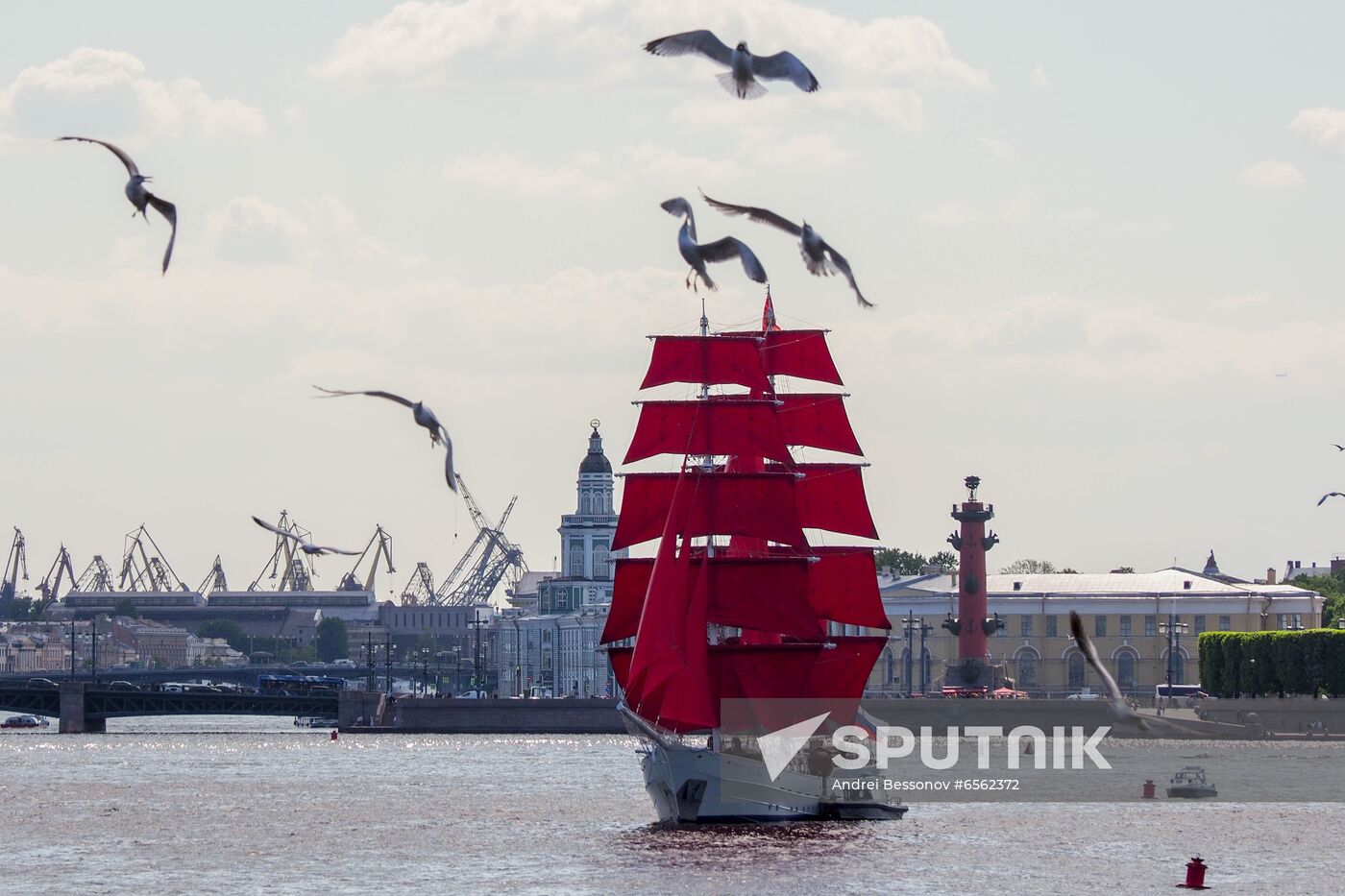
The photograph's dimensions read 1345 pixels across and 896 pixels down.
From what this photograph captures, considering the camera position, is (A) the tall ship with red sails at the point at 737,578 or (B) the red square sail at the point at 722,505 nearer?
(A) the tall ship with red sails at the point at 737,578

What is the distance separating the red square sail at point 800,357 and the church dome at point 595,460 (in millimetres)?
108536

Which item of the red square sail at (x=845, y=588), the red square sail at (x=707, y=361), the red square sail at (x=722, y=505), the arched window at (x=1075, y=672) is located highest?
the red square sail at (x=707, y=361)

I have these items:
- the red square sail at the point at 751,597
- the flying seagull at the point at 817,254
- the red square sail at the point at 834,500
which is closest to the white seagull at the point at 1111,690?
the flying seagull at the point at 817,254

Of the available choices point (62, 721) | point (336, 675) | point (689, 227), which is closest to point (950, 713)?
point (62, 721)

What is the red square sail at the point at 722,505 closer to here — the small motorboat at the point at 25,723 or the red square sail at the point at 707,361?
the red square sail at the point at 707,361

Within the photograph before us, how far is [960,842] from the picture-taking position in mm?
51875

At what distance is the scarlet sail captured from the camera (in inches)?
2232

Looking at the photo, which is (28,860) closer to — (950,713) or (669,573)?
(669,573)

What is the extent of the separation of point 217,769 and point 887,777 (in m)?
22.5

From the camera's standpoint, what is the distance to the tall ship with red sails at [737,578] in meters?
53.1

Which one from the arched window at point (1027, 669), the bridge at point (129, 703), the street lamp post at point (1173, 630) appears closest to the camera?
the bridge at point (129, 703)

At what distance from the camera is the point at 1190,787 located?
6544cm
